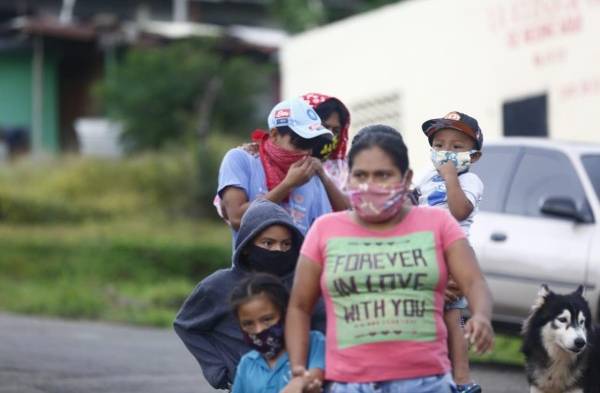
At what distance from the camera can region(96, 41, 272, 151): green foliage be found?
2853 centimetres

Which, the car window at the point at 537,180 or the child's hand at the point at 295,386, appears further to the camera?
the car window at the point at 537,180

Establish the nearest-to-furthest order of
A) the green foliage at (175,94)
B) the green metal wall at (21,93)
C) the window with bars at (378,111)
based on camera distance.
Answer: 1. the window with bars at (378,111)
2. the green foliage at (175,94)
3. the green metal wall at (21,93)

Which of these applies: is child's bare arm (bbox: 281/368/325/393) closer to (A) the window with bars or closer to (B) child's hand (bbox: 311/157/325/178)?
(B) child's hand (bbox: 311/157/325/178)

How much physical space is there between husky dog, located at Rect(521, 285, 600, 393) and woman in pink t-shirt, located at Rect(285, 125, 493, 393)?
350cm

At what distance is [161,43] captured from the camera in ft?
109

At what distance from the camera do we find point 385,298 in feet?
18.5

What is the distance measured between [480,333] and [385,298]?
373 mm

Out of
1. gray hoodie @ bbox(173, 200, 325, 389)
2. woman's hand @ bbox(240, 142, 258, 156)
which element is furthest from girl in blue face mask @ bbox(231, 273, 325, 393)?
woman's hand @ bbox(240, 142, 258, 156)

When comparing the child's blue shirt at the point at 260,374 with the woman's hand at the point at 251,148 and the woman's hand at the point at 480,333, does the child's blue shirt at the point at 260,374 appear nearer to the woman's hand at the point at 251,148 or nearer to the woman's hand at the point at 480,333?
the woman's hand at the point at 480,333

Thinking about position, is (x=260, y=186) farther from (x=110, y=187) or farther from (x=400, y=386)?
(x=110, y=187)

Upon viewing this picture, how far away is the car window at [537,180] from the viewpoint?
1280 centimetres

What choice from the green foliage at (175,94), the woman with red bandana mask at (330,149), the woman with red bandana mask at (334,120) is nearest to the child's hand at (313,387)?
the woman with red bandana mask at (330,149)

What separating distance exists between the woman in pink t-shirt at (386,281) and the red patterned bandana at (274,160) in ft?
5.47

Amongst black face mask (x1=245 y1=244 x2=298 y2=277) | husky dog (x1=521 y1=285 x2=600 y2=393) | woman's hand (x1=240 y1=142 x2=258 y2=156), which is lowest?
husky dog (x1=521 y1=285 x2=600 y2=393)
